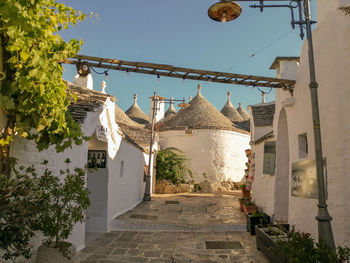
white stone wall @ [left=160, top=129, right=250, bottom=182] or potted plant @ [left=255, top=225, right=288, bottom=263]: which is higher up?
white stone wall @ [left=160, top=129, right=250, bottom=182]

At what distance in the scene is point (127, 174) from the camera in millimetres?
11305

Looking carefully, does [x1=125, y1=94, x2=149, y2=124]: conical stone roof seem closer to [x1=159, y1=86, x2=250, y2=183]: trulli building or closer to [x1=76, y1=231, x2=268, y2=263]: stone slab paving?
[x1=159, y1=86, x2=250, y2=183]: trulli building

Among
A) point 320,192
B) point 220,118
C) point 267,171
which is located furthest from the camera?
point 220,118

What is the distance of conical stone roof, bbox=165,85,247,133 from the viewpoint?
21.8 m

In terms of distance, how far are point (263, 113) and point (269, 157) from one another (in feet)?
17.1

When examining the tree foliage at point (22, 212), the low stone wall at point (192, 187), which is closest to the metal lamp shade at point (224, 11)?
the tree foliage at point (22, 212)

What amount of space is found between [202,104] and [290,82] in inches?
736

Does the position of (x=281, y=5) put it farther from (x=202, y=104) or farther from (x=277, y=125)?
(x=202, y=104)

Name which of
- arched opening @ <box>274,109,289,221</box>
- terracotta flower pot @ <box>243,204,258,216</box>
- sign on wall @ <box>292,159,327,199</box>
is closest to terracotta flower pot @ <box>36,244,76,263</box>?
sign on wall @ <box>292,159,327,199</box>

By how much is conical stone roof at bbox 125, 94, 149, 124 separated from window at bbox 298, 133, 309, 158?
2558cm

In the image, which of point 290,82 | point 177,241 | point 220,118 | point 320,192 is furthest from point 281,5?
point 220,118

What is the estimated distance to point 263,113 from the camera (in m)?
14.4

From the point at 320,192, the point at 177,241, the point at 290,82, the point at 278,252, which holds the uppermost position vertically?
the point at 290,82

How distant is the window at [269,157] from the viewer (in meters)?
9.41
